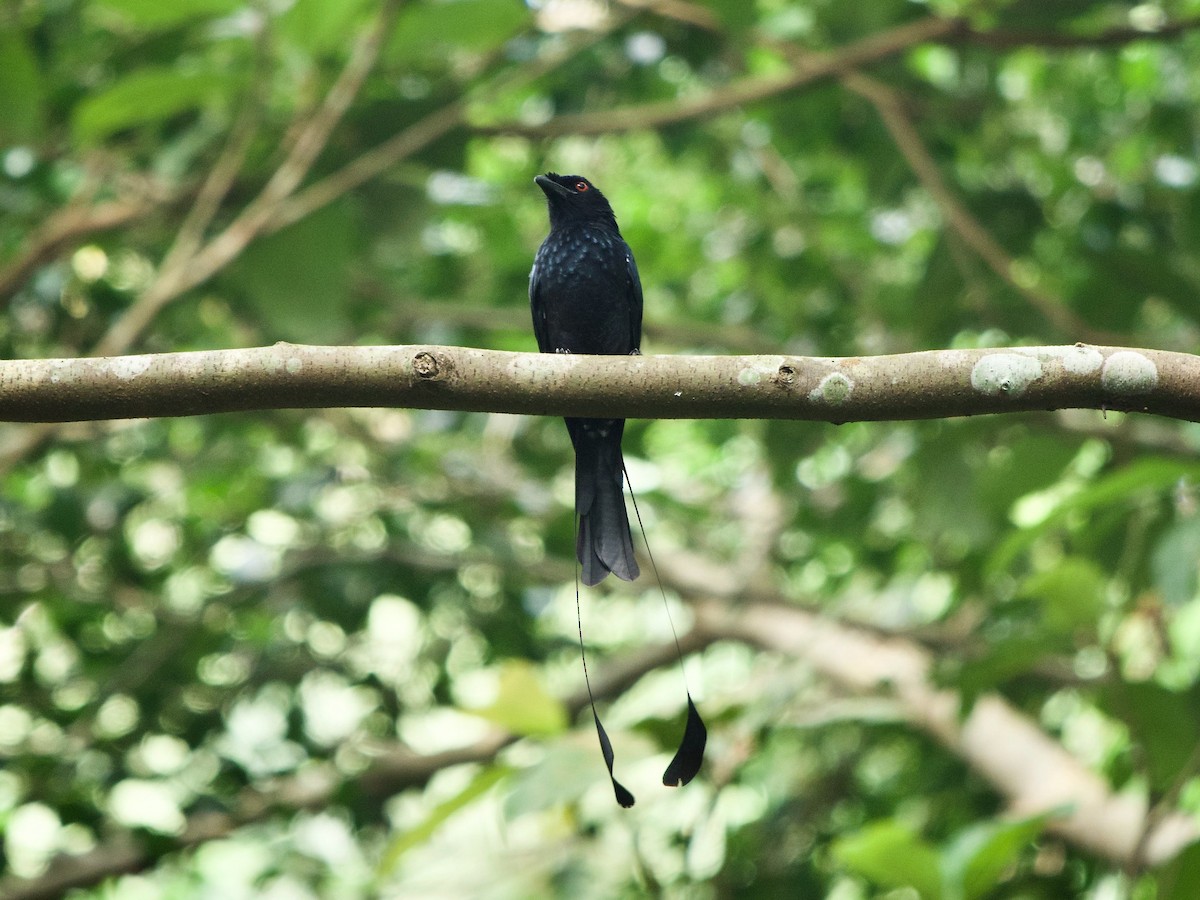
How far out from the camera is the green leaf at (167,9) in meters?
2.94

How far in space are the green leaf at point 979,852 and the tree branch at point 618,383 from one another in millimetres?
1005

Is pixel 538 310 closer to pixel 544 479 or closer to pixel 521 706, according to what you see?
pixel 521 706

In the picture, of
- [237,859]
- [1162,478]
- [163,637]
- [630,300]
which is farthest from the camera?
[237,859]

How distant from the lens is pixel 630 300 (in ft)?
10.5

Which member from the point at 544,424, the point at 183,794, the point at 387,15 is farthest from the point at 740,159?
the point at 183,794

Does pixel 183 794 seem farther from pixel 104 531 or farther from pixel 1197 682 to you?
pixel 1197 682

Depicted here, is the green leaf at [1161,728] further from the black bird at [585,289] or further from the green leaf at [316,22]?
the green leaf at [316,22]

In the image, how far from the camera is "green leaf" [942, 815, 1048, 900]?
7.68ft

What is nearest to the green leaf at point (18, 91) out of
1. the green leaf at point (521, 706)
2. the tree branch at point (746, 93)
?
the tree branch at point (746, 93)

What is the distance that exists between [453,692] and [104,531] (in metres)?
1.41

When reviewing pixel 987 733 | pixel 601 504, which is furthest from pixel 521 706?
pixel 987 733

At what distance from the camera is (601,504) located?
2424 mm

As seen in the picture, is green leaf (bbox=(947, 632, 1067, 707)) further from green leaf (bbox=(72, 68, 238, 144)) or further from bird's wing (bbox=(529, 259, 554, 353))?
green leaf (bbox=(72, 68, 238, 144))

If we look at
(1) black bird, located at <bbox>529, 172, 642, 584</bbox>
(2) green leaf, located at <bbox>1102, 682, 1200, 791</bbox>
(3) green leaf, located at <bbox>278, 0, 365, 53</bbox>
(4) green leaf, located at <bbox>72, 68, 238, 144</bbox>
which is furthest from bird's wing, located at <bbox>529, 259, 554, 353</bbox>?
(2) green leaf, located at <bbox>1102, 682, 1200, 791</bbox>
